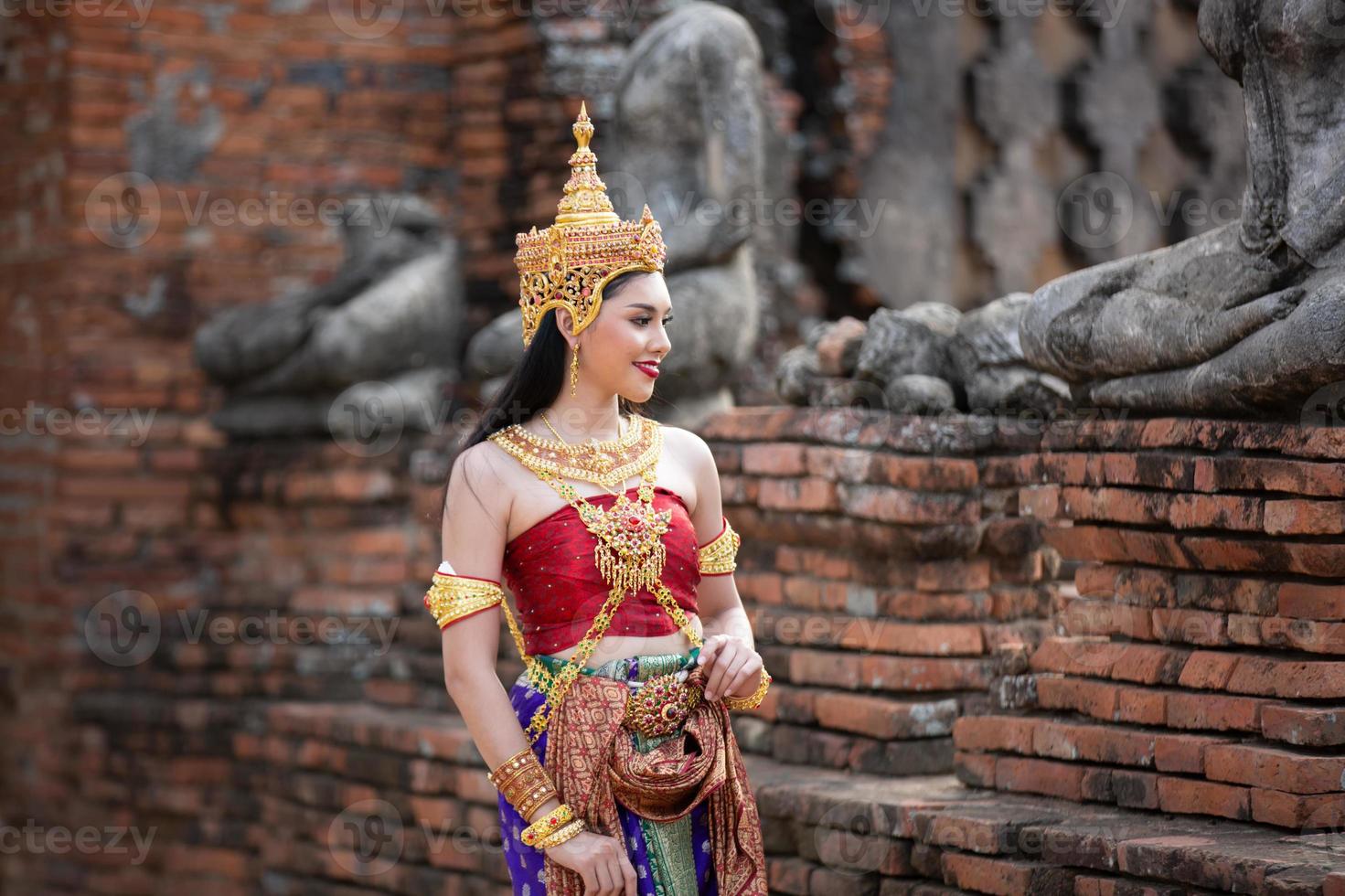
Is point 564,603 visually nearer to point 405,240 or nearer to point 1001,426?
point 1001,426

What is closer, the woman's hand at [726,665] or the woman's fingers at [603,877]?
the woman's fingers at [603,877]

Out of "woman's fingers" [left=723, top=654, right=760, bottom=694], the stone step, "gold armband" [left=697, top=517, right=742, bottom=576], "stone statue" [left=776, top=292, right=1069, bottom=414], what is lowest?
the stone step

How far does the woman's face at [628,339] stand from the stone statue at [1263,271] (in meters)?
1.27

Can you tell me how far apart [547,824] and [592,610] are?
0.40 meters

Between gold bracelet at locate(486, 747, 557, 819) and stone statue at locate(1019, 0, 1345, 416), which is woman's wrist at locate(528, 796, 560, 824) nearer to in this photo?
gold bracelet at locate(486, 747, 557, 819)

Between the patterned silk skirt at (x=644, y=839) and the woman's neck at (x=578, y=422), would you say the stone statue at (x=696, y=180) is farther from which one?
the patterned silk skirt at (x=644, y=839)

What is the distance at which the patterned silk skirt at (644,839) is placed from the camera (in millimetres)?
3447

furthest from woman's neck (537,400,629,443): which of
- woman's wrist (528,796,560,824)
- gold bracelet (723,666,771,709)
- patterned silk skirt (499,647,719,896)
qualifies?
woman's wrist (528,796,560,824)

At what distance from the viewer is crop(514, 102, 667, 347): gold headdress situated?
350cm

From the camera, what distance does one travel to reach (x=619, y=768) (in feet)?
11.1

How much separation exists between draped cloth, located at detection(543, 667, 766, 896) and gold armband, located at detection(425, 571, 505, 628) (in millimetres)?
228

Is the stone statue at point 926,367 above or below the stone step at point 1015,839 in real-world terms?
above

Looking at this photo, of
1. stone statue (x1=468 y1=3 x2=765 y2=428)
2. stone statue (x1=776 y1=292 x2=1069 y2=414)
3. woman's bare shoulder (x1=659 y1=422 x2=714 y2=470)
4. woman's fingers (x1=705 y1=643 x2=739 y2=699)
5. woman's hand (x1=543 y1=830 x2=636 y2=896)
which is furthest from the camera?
stone statue (x1=468 y1=3 x2=765 y2=428)

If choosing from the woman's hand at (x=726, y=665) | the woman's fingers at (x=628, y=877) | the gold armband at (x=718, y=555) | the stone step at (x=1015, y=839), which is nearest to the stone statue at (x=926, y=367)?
the stone step at (x=1015, y=839)
